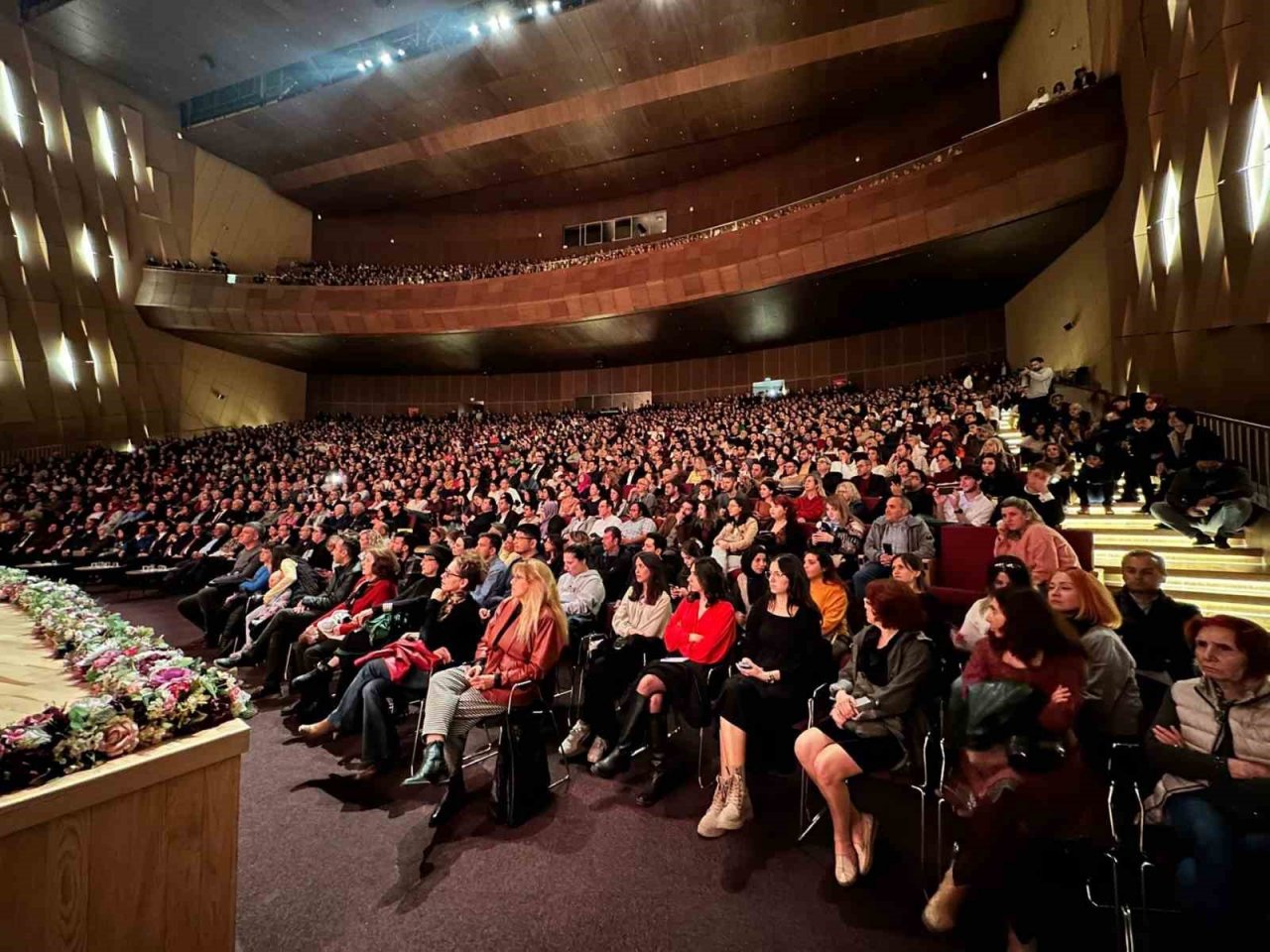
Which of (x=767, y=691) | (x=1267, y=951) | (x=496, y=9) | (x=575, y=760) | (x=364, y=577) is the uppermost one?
(x=496, y=9)

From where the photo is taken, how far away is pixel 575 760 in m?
3.25

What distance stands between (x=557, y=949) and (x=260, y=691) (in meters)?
3.37

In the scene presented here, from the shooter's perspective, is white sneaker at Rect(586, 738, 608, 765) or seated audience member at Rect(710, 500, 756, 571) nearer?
white sneaker at Rect(586, 738, 608, 765)

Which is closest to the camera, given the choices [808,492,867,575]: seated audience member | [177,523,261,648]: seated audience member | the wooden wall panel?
[808,492,867,575]: seated audience member

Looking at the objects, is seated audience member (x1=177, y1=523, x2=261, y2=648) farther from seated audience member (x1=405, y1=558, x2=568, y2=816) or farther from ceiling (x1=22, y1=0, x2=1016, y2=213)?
ceiling (x1=22, y1=0, x2=1016, y2=213)

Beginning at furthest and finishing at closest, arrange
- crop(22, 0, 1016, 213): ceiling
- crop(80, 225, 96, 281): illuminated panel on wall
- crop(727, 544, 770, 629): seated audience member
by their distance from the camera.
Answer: crop(80, 225, 96, 281): illuminated panel on wall, crop(22, 0, 1016, 213): ceiling, crop(727, 544, 770, 629): seated audience member

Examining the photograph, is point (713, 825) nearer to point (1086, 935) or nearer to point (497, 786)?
point (497, 786)

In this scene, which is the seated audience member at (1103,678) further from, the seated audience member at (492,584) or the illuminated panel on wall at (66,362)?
the illuminated panel on wall at (66,362)

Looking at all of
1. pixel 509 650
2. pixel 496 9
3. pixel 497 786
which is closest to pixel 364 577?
pixel 509 650

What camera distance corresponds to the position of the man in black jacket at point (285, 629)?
172 inches

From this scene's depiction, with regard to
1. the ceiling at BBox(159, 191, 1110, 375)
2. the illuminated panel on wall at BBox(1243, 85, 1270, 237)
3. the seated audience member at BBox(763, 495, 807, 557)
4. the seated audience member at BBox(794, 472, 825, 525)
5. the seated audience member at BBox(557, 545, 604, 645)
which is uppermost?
the ceiling at BBox(159, 191, 1110, 375)

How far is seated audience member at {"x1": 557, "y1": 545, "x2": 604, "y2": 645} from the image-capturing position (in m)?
4.11

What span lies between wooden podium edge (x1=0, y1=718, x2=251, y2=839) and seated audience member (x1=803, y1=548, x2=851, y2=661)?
108 inches

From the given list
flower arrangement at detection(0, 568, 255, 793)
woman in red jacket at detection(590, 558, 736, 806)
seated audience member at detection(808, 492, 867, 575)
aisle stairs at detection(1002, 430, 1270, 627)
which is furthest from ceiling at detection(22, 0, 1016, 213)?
flower arrangement at detection(0, 568, 255, 793)
